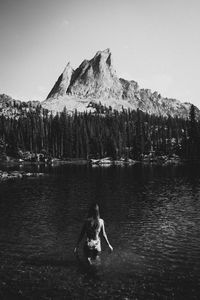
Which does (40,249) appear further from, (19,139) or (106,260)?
(19,139)

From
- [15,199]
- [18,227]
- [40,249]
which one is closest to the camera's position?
[40,249]

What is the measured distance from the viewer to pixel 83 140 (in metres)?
181

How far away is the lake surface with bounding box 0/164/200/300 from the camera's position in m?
16.8

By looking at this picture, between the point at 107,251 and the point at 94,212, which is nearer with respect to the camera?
the point at 94,212

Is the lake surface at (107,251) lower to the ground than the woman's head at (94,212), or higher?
lower

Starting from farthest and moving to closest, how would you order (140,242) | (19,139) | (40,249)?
(19,139), (140,242), (40,249)

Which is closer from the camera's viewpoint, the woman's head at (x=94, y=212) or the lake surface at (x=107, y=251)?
the lake surface at (x=107, y=251)

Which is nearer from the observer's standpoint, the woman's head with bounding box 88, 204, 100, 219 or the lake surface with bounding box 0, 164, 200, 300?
the lake surface with bounding box 0, 164, 200, 300

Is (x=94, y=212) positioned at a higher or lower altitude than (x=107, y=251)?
higher

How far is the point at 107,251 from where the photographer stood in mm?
23031

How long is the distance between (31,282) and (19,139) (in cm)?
16921

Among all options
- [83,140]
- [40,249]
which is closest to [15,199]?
[40,249]

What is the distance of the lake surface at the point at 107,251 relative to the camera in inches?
661

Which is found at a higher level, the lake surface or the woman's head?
the woman's head
